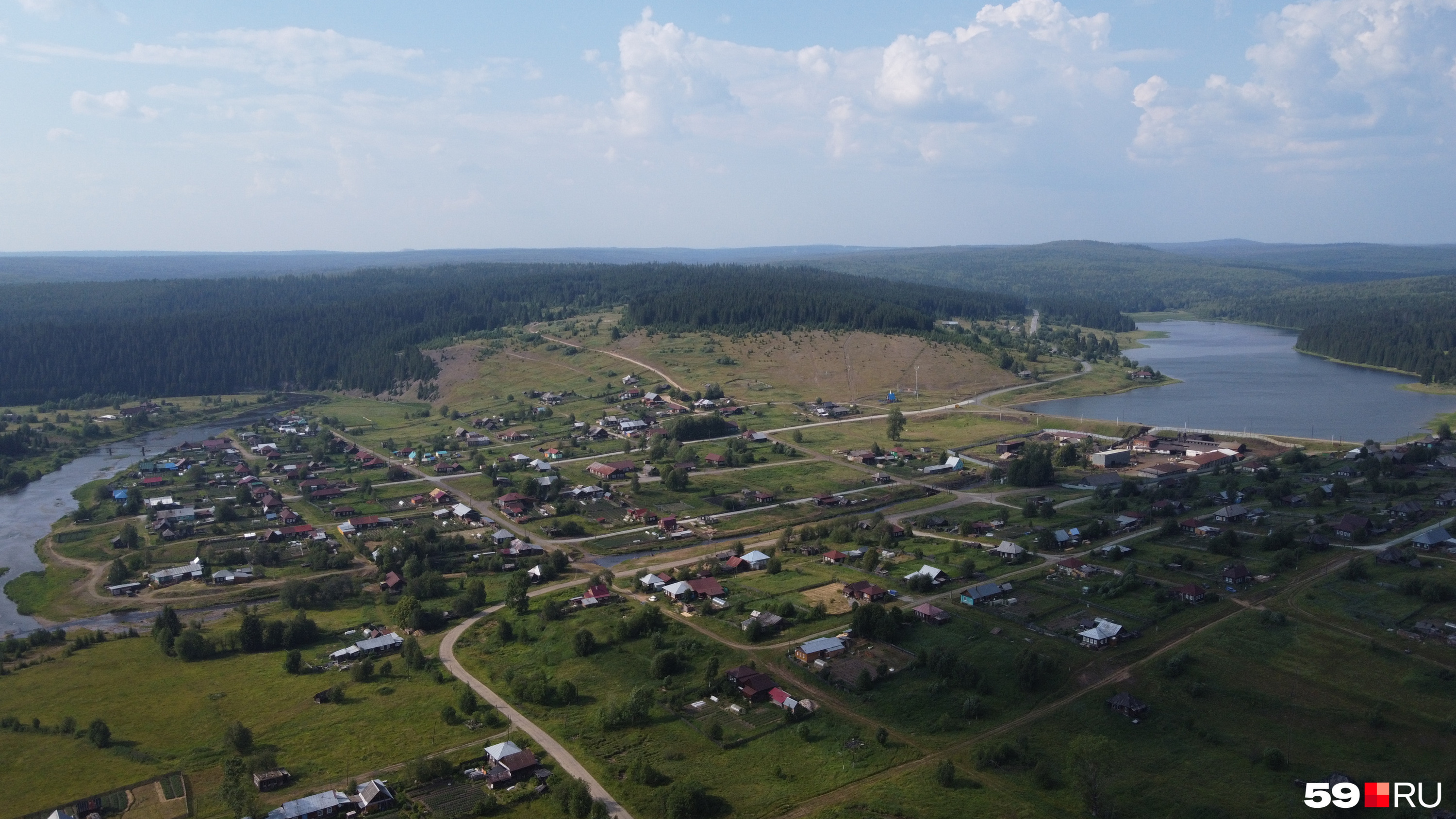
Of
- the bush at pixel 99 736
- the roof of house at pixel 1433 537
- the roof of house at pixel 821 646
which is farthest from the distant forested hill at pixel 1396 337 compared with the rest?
the bush at pixel 99 736

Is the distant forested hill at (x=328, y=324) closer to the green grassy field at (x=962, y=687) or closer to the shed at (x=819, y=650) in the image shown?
the green grassy field at (x=962, y=687)

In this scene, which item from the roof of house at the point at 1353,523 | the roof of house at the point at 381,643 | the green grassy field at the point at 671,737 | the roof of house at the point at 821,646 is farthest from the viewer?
the roof of house at the point at 1353,523

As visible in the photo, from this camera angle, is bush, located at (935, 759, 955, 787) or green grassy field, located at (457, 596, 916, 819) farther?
green grassy field, located at (457, 596, 916, 819)


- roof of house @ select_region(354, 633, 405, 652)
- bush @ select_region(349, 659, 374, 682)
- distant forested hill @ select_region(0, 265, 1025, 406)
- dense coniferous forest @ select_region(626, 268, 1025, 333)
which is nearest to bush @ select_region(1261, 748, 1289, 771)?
bush @ select_region(349, 659, 374, 682)

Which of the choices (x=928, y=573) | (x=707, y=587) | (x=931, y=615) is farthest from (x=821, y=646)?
(x=928, y=573)

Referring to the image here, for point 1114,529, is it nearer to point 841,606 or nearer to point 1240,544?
point 1240,544

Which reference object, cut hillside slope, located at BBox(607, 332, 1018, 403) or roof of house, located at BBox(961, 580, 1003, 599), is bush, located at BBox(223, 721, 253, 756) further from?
Answer: cut hillside slope, located at BBox(607, 332, 1018, 403)

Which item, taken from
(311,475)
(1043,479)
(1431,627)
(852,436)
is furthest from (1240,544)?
(311,475)
